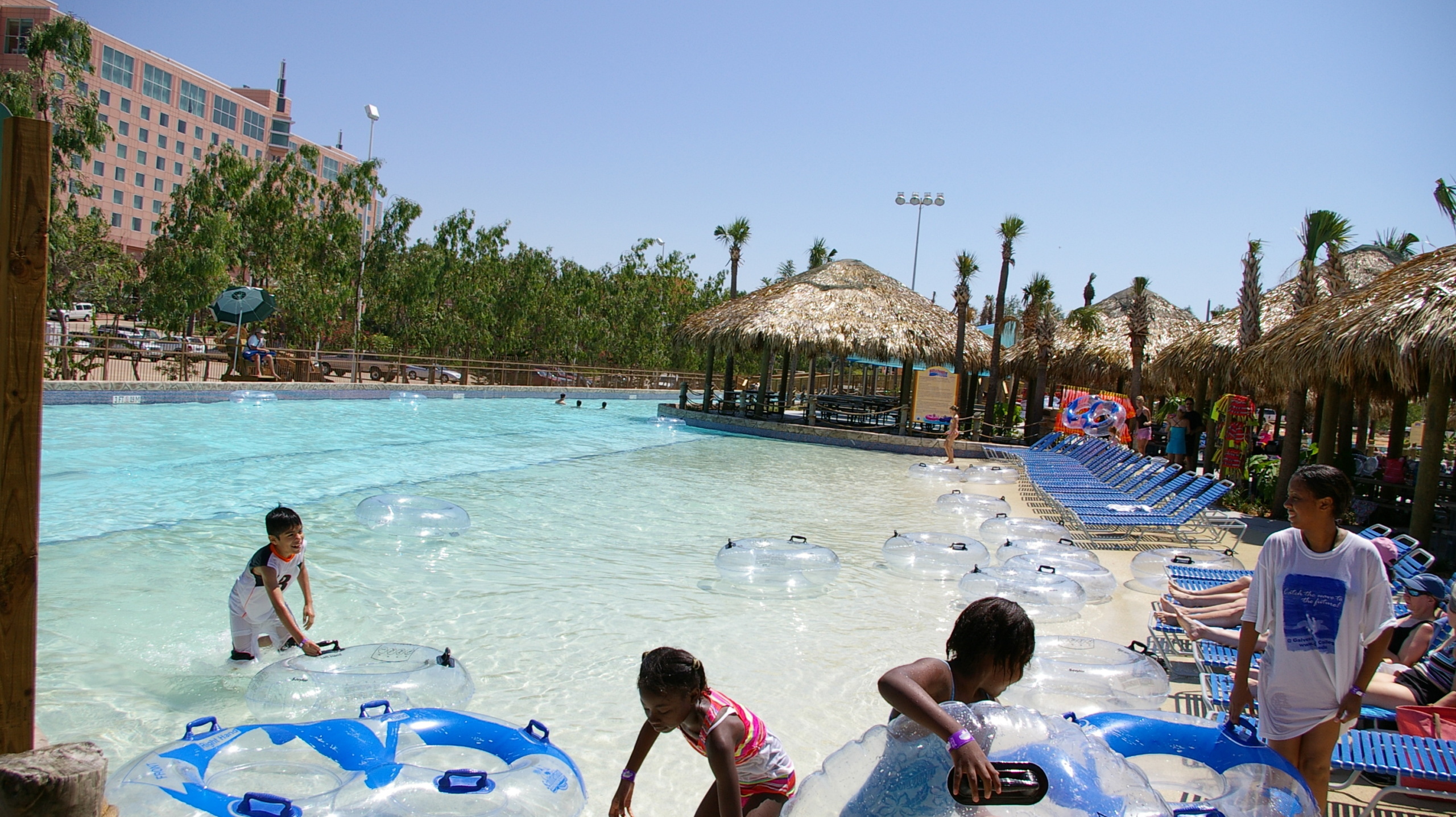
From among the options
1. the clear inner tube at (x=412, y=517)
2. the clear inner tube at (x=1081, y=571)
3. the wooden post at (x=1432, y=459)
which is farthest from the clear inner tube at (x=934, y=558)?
the wooden post at (x=1432, y=459)

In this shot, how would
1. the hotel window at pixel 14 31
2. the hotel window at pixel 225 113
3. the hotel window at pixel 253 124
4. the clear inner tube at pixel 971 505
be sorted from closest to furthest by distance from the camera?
the clear inner tube at pixel 971 505 < the hotel window at pixel 14 31 < the hotel window at pixel 225 113 < the hotel window at pixel 253 124

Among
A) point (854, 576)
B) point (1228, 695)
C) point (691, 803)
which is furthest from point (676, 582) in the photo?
point (1228, 695)

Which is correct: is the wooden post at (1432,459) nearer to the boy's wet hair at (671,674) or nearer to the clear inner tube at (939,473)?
the clear inner tube at (939,473)

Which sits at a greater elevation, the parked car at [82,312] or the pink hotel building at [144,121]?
the pink hotel building at [144,121]

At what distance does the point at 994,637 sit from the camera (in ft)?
7.16

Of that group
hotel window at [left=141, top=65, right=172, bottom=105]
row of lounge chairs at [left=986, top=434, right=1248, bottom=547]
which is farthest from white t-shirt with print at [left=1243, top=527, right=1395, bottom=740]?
hotel window at [left=141, top=65, right=172, bottom=105]

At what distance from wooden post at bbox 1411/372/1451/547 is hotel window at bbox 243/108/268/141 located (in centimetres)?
7295

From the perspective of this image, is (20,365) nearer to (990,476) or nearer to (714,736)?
(714,736)

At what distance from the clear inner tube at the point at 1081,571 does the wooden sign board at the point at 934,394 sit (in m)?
13.6

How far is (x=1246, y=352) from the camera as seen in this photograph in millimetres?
12305

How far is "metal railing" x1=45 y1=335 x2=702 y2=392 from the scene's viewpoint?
1825 cm

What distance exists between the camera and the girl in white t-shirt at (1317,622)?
2.86m

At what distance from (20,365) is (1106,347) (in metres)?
24.6

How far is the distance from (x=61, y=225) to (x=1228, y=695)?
90.9 feet
